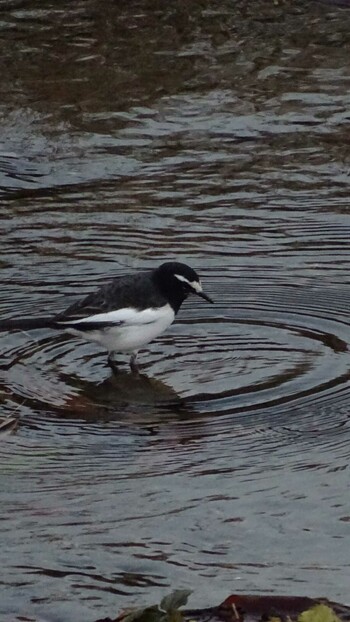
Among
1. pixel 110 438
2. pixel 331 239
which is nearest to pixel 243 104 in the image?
pixel 331 239

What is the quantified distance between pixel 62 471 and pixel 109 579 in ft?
3.40

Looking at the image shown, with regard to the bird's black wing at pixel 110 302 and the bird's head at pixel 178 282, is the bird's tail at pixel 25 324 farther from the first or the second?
the bird's head at pixel 178 282

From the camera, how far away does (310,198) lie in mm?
10586

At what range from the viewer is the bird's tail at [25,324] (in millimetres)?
8133

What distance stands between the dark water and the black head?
0.28 meters

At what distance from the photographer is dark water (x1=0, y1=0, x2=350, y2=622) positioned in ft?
19.8

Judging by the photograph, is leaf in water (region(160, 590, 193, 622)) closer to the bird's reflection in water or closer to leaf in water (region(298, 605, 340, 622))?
leaf in water (region(298, 605, 340, 622))

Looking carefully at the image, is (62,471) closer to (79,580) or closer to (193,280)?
(79,580)

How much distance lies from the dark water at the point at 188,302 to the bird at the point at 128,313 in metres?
0.18

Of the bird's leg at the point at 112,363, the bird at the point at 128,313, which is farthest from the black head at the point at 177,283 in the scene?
the bird's leg at the point at 112,363

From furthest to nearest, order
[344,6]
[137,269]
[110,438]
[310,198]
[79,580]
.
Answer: [344,6] → [310,198] → [137,269] → [110,438] → [79,580]

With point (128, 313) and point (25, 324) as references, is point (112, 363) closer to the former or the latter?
point (128, 313)

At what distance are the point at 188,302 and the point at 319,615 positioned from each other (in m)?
4.30

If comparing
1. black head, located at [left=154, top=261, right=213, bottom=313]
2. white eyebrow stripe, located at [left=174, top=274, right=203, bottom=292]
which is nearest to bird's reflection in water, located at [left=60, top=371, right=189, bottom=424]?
black head, located at [left=154, top=261, right=213, bottom=313]
